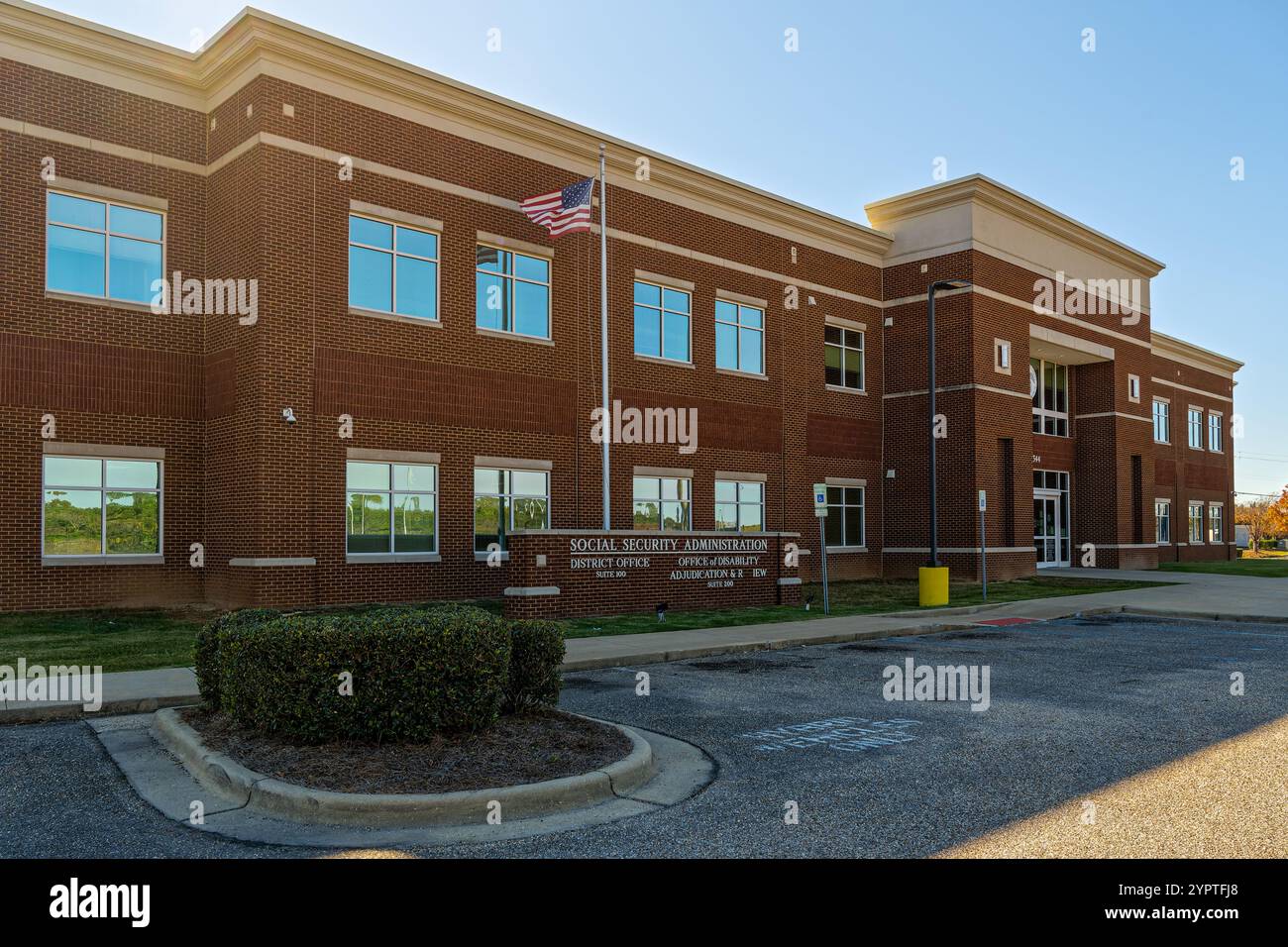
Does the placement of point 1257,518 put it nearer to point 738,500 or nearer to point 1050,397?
point 1050,397

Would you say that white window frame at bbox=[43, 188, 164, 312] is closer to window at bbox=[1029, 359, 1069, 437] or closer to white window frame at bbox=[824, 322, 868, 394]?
white window frame at bbox=[824, 322, 868, 394]

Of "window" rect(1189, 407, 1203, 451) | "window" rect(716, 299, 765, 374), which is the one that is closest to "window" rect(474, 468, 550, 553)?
"window" rect(716, 299, 765, 374)

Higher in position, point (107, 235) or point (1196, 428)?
point (107, 235)

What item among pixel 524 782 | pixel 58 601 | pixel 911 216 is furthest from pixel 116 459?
pixel 911 216

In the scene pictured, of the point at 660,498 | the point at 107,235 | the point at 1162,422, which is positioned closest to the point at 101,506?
the point at 107,235

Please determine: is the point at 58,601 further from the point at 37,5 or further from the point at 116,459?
the point at 37,5

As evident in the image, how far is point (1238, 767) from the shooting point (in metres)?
7.63

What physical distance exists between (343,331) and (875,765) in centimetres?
1593

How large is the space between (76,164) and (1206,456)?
53.2 m

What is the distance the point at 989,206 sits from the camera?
32312 mm

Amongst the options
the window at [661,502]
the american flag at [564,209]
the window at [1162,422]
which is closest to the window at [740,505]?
the window at [661,502]

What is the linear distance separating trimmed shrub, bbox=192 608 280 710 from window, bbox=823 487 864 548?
81.7 ft

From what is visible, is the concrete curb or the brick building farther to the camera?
the brick building

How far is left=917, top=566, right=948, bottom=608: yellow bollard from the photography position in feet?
78.8
